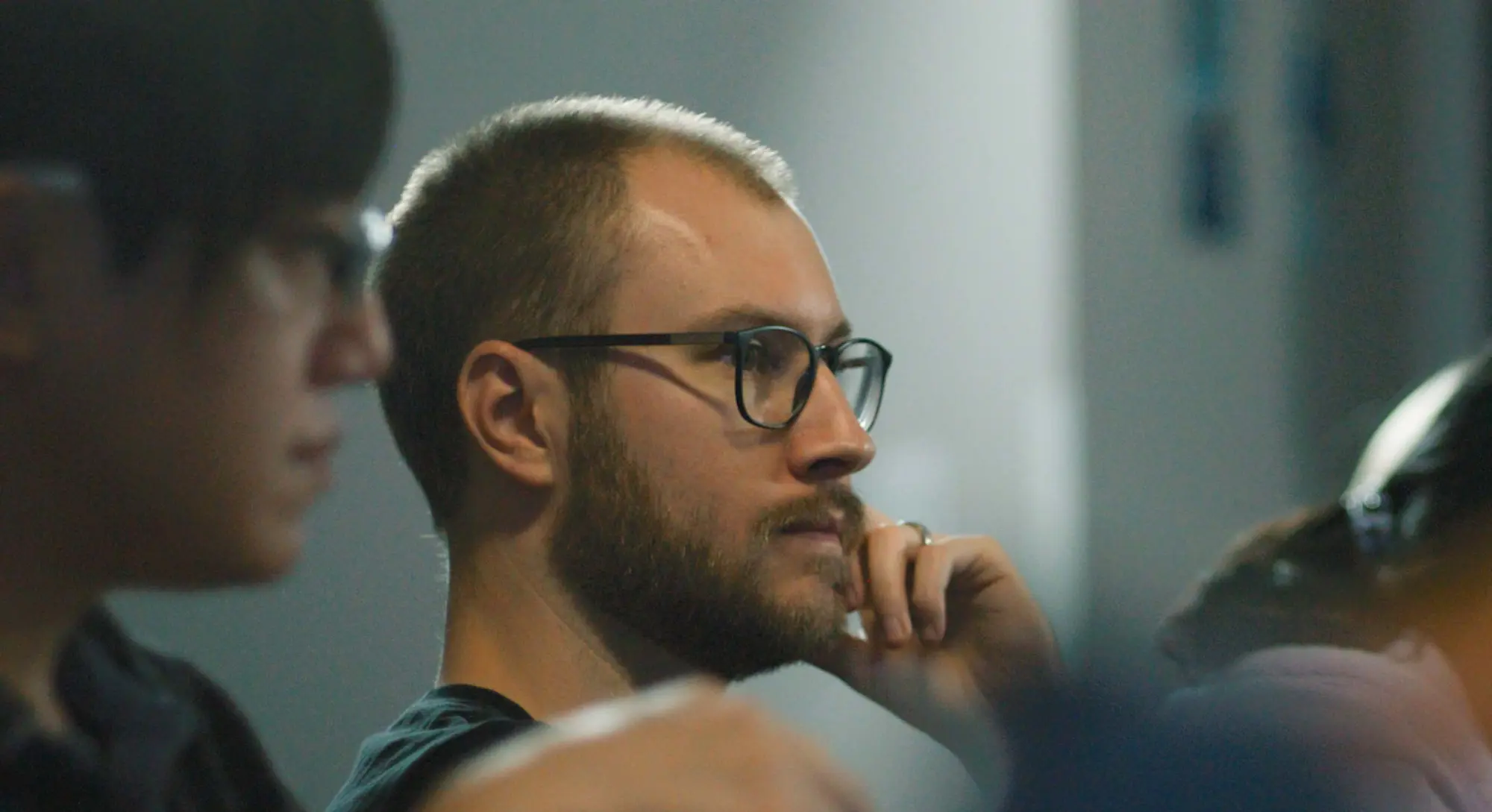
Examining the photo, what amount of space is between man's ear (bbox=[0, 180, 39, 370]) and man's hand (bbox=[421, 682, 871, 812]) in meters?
0.16

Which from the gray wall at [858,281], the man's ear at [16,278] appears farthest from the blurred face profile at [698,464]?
the man's ear at [16,278]

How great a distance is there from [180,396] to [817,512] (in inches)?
20.2

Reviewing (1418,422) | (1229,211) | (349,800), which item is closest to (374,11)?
(349,800)

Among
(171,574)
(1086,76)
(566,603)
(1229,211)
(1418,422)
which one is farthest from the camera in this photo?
(1229,211)

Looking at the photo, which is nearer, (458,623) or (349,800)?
(349,800)

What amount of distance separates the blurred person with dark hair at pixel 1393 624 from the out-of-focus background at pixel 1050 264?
0.30 feet

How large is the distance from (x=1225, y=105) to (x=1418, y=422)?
1.39 m

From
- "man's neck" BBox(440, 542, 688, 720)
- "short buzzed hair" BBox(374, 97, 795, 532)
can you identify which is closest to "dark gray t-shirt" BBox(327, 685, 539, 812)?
"man's neck" BBox(440, 542, 688, 720)

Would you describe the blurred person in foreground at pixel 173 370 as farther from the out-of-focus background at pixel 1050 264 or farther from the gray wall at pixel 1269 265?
the gray wall at pixel 1269 265

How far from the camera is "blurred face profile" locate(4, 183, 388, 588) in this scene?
0.37 m

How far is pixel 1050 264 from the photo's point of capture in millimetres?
1830

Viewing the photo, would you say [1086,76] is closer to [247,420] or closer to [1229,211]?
[1229,211]

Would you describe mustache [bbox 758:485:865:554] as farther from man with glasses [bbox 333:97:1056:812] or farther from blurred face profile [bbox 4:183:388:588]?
blurred face profile [bbox 4:183:388:588]

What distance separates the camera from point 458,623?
835mm
